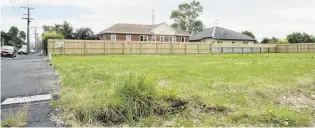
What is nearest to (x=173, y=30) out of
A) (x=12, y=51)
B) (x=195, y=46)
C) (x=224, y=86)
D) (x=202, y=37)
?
(x=202, y=37)

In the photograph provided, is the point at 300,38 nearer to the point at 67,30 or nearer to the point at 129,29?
the point at 129,29

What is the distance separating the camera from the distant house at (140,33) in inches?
1592

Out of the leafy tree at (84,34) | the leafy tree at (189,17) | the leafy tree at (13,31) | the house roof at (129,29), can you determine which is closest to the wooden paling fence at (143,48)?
the house roof at (129,29)

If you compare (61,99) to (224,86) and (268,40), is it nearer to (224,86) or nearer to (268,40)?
(224,86)

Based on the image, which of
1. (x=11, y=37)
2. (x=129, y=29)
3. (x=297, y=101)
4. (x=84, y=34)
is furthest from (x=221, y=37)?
(x=11, y=37)

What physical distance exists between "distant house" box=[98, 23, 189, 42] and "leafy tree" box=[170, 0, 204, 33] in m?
15.8

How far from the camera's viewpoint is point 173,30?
45.1m

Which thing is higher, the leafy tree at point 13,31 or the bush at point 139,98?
the leafy tree at point 13,31

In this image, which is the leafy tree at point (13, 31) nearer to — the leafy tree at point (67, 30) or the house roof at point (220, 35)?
the leafy tree at point (67, 30)

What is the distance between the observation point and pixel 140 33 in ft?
139

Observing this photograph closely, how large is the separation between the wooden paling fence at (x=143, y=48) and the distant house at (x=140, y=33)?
34.2ft

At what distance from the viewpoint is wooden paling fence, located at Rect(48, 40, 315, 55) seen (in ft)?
88.1

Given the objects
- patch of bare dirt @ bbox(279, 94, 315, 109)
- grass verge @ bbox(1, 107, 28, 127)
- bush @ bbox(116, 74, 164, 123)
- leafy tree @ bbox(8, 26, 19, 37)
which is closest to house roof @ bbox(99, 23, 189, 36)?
patch of bare dirt @ bbox(279, 94, 315, 109)

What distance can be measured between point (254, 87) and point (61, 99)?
4318 millimetres
